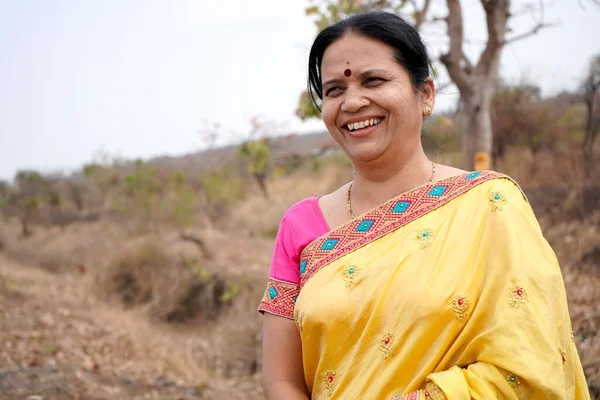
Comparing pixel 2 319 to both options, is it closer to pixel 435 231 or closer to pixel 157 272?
pixel 157 272

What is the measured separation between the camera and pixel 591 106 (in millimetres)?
8344

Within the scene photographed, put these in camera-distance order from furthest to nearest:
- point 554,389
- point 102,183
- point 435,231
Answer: point 102,183 → point 435,231 → point 554,389

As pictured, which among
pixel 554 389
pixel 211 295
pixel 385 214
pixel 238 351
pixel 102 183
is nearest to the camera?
pixel 554 389

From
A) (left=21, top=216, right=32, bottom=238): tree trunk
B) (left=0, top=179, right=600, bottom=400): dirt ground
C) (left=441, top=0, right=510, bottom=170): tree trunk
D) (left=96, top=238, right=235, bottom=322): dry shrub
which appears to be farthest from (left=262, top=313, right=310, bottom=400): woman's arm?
(left=21, top=216, right=32, bottom=238): tree trunk

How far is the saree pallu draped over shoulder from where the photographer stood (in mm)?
1384

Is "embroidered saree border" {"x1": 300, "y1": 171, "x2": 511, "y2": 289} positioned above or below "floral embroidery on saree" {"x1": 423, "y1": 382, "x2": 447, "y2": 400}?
above

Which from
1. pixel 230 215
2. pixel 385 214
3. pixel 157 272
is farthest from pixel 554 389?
pixel 230 215

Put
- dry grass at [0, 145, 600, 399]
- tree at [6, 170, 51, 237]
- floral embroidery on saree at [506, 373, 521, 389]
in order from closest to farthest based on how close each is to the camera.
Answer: floral embroidery on saree at [506, 373, 521, 389] < dry grass at [0, 145, 600, 399] < tree at [6, 170, 51, 237]

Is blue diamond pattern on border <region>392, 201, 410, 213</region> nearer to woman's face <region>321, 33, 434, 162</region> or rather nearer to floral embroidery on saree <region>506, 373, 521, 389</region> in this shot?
woman's face <region>321, 33, 434, 162</region>

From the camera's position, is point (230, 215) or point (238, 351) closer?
point (238, 351)

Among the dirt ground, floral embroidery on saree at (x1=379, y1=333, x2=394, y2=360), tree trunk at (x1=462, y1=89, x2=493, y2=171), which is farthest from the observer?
tree trunk at (x1=462, y1=89, x2=493, y2=171)

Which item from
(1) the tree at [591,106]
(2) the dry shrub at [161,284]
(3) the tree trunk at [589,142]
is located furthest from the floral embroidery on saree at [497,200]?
(3) the tree trunk at [589,142]

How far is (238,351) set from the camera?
5.80m

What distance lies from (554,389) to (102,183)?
63.2ft
